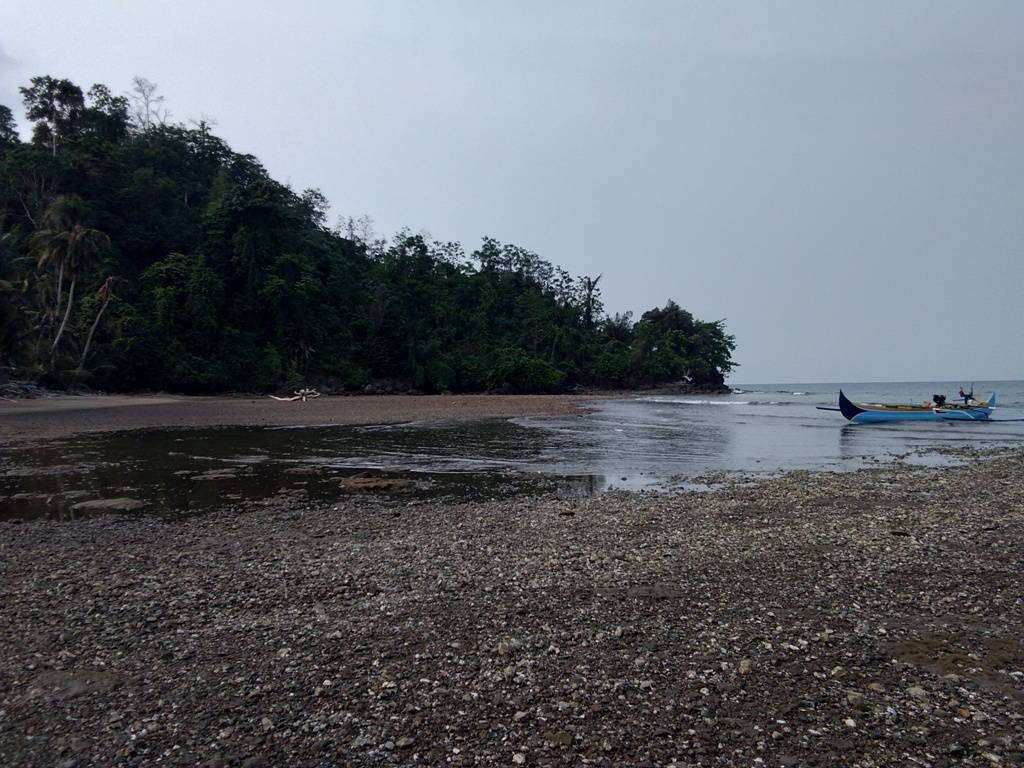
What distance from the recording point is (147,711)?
4039mm

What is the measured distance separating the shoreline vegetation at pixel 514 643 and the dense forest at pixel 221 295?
4221cm

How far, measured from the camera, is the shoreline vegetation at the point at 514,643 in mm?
3742

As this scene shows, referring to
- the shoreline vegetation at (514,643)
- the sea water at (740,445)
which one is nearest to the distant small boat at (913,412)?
the sea water at (740,445)

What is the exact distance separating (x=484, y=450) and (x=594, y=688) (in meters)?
16.3

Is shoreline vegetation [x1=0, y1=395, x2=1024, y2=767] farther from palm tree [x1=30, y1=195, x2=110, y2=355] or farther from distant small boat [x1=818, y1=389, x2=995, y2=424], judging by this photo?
palm tree [x1=30, y1=195, x2=110, y2=355]

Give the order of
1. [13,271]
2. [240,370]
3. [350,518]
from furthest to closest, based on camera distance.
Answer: [240,370]
[13,271]
[350,518]

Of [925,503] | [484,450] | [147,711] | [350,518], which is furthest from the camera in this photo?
[484,450]

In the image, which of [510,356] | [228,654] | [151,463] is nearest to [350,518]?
[228,654]

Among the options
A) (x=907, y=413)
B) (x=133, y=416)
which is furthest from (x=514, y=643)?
(x=907, y=413)

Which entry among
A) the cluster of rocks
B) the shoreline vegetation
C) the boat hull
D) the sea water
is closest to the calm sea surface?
the sea water

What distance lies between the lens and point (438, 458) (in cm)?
1834

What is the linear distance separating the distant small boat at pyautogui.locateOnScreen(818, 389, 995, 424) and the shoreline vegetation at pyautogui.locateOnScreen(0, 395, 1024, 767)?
87.7ft

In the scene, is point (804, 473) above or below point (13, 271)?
below

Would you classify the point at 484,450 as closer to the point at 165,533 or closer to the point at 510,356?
the point at 165,533
